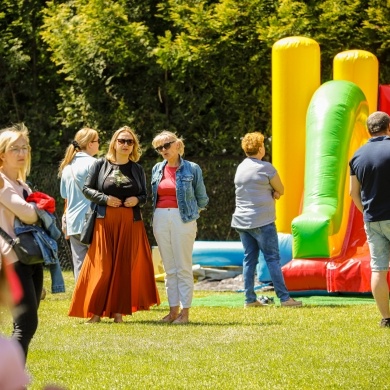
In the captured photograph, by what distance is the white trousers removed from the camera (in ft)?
33.2

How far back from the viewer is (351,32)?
15.9m

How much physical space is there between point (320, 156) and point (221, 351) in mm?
5108

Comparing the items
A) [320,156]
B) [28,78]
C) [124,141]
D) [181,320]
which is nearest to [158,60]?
[28,78]

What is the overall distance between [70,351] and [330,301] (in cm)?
434

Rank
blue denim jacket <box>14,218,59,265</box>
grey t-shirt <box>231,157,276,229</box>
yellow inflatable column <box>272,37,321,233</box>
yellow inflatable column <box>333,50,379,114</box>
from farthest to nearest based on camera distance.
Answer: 1. yellow inflatable column <box>333,50,379,114</box>
2. yellow inflatable column <box>272,37,321,233</box>
3. grey t-shirt <box>231,157,276,229</box>
4. blue denim jacket <box>14,218,59,265</box>

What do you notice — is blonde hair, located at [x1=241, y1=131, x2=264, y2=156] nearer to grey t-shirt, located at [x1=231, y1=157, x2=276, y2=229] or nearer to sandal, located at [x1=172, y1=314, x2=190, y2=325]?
grey t-shirt, located at [x1=231, y1=157, x2=276, y2=229]

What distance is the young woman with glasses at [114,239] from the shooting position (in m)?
10.1

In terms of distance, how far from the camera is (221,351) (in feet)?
26.9

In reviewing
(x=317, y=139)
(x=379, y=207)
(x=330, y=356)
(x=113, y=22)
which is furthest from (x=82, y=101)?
(x=330, y=356)

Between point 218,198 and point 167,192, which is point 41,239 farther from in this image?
point 218,198

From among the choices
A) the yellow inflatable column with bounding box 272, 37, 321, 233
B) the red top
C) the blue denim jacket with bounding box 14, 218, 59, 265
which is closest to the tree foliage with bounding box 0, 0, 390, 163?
the yellow inflatable column with bounding box 272, 37, 321, 233

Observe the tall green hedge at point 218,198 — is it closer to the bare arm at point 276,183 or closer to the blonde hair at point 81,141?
the bare arm at point 276,183

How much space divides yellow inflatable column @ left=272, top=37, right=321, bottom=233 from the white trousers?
372 centimetres

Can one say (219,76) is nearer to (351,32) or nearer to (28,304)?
(351,32)
